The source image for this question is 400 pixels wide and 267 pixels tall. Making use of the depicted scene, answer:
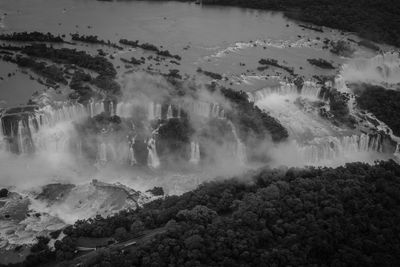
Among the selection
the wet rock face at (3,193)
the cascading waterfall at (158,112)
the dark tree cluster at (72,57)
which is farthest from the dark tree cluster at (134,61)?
the wet rock face at (3,193)

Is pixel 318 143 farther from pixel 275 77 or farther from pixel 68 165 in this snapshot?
pixel 68 165

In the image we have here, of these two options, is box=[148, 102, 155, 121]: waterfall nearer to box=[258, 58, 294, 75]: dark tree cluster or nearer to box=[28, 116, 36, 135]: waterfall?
box=[28, 116, 36, 135]: waterfall

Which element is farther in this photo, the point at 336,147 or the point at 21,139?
A: the point at 336,147

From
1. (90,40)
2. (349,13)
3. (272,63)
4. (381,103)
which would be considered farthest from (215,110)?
(349,13)

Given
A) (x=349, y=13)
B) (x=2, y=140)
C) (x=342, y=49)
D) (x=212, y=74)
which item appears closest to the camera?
(x=2, y=140)

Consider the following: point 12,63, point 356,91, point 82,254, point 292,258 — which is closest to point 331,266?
point 292,258

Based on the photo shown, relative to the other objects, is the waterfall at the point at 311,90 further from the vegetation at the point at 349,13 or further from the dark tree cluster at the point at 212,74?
the vegetation at the point at 349,13

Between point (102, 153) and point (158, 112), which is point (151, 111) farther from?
point (102, 153)
